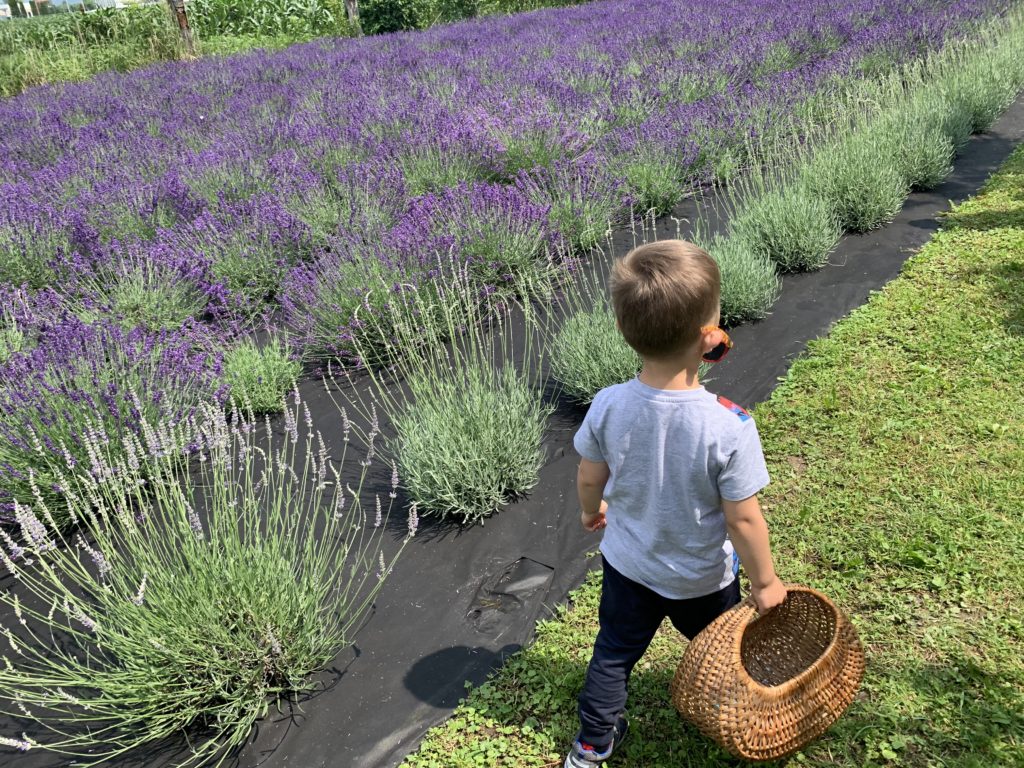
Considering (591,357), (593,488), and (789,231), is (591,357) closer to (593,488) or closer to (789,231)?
(593,488)

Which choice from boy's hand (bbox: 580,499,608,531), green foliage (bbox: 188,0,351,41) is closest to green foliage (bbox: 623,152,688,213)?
boy's hand (bbox: 580,499,608,531)

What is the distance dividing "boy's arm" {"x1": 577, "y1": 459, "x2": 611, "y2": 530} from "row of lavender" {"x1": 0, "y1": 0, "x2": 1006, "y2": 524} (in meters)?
1.23

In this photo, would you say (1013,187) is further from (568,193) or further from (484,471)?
(484,471)

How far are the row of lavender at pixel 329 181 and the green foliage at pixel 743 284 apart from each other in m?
1.05

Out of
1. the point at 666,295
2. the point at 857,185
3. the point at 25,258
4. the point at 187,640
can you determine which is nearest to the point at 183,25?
the point at 25,258

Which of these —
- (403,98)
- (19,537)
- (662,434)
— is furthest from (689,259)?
(403,98)

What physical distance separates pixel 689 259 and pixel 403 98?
8119 mm

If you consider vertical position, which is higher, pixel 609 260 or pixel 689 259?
pixel 689 259

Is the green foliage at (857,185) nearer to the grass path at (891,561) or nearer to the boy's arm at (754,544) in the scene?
the grass path at (891,561)

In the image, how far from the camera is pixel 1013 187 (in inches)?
230

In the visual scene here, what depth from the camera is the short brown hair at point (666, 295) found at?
150 cm

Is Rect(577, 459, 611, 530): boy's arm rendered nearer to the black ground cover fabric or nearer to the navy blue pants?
the navy blue pants

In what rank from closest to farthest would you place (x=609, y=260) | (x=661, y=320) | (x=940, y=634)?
1. (x=661, y=320)
2. (x=940, y=634)
3. (x=609, y=260)

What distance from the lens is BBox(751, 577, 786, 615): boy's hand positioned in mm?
1675
